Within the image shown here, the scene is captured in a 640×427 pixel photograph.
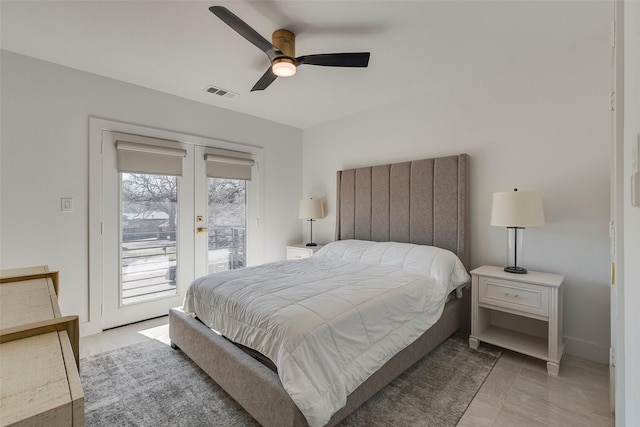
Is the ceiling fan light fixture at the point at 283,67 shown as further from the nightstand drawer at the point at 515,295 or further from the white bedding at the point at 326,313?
the nightstand drawer at the point at 515,295

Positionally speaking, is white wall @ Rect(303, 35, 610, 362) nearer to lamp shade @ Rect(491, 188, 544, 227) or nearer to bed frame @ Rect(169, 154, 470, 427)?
bed frame @ Rect(169, 154, 470, 427)

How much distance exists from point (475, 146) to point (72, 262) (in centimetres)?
415

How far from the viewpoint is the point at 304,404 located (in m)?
1.30

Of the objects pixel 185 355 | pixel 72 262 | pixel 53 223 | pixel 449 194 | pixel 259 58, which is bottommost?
pixel 185 355

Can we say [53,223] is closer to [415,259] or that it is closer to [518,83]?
[415,259]

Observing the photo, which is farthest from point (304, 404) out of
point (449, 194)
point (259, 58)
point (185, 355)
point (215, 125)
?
point (215, 125)

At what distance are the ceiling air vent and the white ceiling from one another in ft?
0.26

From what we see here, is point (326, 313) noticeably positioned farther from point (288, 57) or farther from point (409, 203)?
point (409, 203)

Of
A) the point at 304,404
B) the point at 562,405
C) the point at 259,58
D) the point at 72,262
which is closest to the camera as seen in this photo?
the point at 304,404

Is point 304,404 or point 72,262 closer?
point 304,404

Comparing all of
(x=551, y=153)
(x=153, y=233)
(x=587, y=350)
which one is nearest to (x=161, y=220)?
(x=153, y=233)

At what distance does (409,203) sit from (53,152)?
3577 mm

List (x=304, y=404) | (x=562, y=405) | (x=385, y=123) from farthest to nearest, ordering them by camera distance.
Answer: (x=385, y=123) < (x=562, y=405) < (x=304, y=404)

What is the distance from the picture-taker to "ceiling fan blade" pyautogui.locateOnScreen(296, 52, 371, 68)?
1.98 metres
